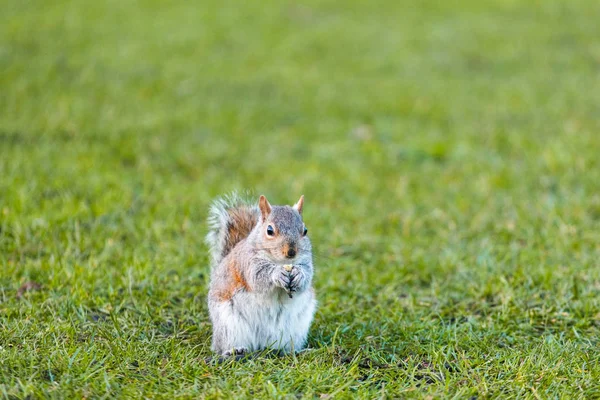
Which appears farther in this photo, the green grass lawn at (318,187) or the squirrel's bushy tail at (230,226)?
the squirrel's bushy tail at (230,226)

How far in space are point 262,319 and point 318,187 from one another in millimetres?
2958

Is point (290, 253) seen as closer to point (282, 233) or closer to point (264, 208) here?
point (282, 233)

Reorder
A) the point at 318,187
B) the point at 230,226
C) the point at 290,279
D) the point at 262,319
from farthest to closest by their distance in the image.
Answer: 1. the point at 318,187
2. the point at 230,226
3. the point at 262,319
4. the point at 290,279

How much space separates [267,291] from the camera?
3.04 meters

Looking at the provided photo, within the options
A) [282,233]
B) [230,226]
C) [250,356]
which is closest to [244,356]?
[250,356]

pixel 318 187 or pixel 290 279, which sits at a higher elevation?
pixel 290 279

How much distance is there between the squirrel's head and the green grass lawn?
0.46 m

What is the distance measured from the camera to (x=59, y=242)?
437 centimetres

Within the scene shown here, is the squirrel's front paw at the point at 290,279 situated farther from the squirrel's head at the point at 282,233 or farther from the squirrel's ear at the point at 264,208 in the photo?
the squirrel's ear at the point at 264,208

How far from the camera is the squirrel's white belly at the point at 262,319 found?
3.07 meters

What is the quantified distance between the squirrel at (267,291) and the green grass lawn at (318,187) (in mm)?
117

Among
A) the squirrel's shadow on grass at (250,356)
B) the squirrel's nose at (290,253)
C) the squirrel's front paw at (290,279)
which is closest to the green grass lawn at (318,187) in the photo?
the squirrel's shadow on grass at (250,356)

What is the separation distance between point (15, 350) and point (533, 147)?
16.8 feet

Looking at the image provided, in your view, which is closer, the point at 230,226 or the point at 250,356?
the point at 250,356
